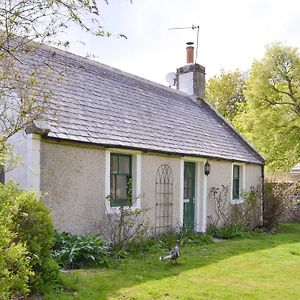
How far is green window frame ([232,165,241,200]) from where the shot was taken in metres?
17.0

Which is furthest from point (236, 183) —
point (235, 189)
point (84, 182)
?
point (84, 182)

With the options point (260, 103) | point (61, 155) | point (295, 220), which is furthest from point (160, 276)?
point (260, 103)

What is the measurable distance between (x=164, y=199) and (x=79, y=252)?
464 centimetres

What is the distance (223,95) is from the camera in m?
46.0

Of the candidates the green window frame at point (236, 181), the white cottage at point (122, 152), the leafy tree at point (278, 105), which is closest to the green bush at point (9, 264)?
the white cottage at point (122, 152)

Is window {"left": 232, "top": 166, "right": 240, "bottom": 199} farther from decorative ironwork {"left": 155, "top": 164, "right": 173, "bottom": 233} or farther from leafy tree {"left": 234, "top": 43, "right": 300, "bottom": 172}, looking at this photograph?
leafy tree {"left": 234, "top": 43, "right": 300, "bottom": 172}

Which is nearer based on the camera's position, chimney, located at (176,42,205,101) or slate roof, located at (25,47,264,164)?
slate roof, located at (25,47,264,164)

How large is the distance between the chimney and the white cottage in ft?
4.74

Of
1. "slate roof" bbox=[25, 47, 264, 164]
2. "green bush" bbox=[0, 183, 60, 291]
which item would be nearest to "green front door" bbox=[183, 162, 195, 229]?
"slate roof" bbox=[25, 47, 264, 164]

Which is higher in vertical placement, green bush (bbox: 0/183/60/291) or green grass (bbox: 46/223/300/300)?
green bush (bbox: 0/183/60/291)

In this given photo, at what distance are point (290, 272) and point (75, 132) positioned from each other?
5.59 metres

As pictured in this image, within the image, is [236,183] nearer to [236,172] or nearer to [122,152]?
[236,172]

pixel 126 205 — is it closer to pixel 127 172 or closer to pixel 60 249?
pixel 127 172

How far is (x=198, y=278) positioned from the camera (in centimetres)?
800
